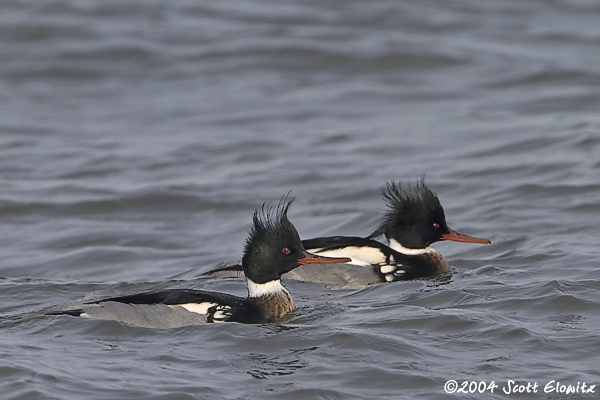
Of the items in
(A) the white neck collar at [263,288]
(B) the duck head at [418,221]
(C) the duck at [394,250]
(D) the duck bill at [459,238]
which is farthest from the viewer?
(B) the duck head at [418,221]

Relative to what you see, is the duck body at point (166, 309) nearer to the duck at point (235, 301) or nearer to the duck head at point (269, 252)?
the duck at point (235, 301)

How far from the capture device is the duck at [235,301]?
25.3ft

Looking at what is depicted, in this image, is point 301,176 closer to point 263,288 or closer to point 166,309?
point 263,288

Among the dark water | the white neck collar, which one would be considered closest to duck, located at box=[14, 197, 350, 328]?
the white neck collar

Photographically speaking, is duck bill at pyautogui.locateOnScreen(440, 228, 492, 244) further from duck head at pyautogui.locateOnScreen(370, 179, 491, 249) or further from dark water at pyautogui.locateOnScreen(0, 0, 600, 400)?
dark water at pyautogui.locateOnScreen(0, 0, 600, 400)

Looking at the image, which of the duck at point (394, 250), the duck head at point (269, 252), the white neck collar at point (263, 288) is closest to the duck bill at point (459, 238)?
the duck at point (394, 250)

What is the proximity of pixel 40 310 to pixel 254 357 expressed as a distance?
6.22 ft

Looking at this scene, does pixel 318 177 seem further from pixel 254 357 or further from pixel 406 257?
pixel 254 357

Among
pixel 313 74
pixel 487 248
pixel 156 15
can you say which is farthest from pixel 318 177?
pixel 156 15

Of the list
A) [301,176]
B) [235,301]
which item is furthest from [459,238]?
[301,176]

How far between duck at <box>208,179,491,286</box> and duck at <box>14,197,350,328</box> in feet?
3.90

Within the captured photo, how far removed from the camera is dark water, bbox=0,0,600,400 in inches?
277

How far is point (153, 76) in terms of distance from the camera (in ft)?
64.2

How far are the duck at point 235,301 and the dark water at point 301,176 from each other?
4.9 inches
